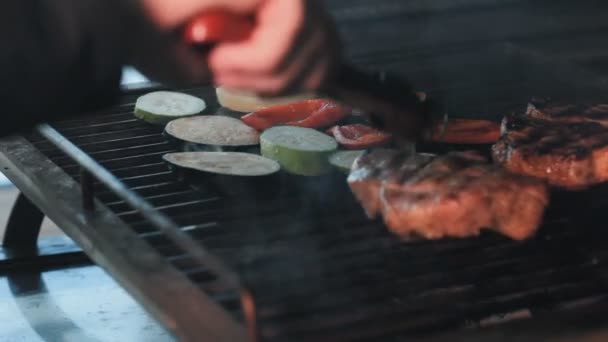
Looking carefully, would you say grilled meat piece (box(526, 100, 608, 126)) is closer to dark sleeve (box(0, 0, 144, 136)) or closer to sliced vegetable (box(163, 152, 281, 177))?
sliced vegetable (box(163, 152, 281, 177))

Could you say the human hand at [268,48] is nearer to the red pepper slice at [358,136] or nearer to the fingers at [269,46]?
the fingers at [269,46]

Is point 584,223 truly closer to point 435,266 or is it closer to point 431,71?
point 435,266

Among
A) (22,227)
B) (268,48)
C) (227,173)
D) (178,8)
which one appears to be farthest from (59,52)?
(22,227)

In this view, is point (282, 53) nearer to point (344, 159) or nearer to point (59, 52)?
point (59, 52)

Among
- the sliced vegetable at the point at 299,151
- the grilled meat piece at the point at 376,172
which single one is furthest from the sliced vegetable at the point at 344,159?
the grilled meat piece at the point at 376,172

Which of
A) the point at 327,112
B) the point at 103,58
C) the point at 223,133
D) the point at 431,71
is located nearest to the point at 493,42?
the point at 431,71
